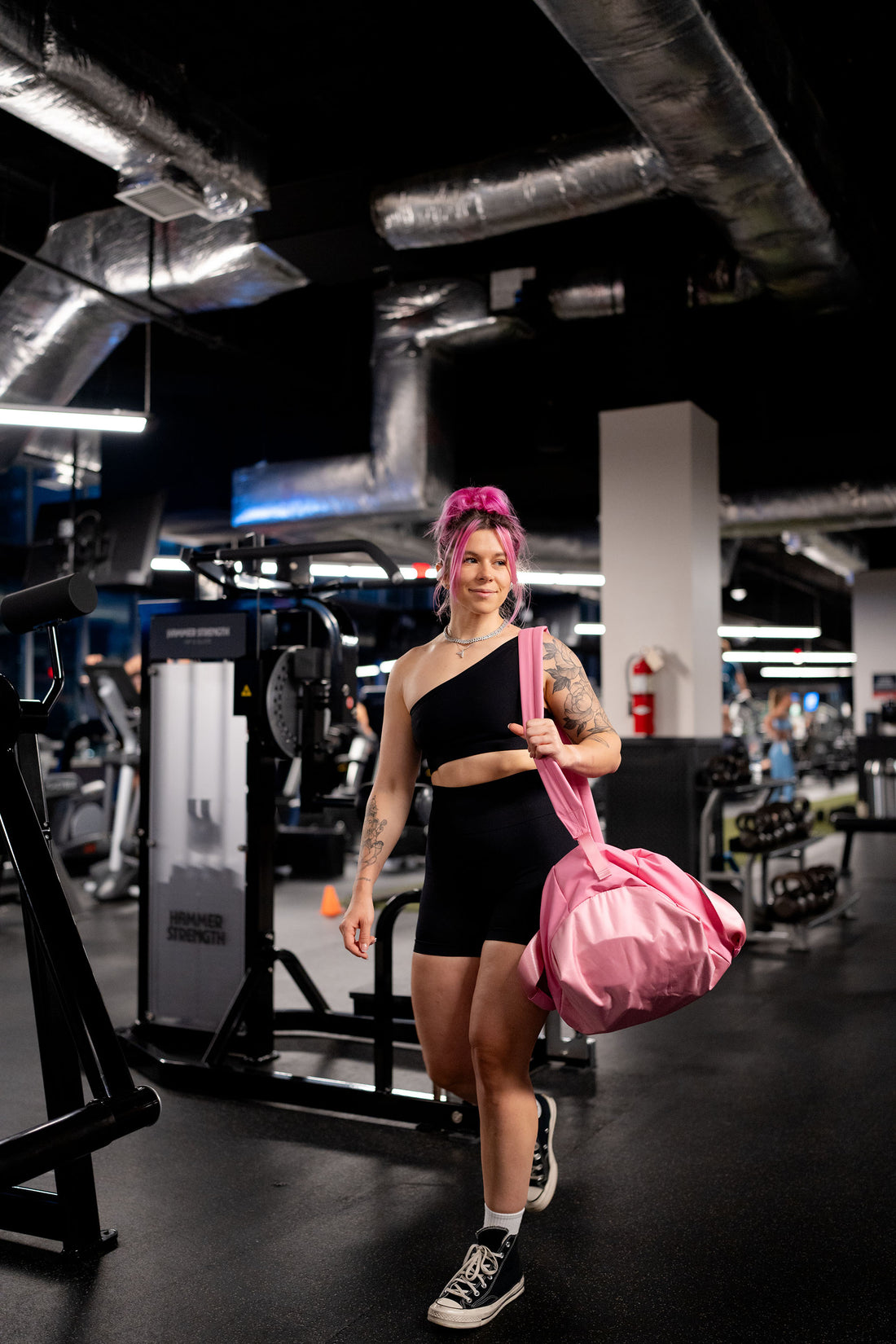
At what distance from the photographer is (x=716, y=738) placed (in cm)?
636

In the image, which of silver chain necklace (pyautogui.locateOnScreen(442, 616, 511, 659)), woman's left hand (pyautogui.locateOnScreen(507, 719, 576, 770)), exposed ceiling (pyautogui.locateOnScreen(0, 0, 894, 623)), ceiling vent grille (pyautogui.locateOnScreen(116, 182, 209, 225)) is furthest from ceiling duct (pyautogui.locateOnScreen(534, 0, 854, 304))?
woman's left hand (pyautogui.locateOnScreen(507, 719, 576, 770))

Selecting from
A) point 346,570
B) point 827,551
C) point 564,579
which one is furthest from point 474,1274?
point 827,551

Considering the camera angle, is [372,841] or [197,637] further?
[197,637]

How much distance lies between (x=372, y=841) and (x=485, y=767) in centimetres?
30

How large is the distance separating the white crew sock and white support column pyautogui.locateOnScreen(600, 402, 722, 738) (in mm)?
4333

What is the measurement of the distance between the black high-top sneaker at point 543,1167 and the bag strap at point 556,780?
2.55 feet

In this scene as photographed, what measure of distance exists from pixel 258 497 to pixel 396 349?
→ 173 cm

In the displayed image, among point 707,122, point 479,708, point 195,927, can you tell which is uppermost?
point 707,122

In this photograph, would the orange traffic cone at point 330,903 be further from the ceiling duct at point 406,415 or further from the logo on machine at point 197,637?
the logo on machine at point 197,637

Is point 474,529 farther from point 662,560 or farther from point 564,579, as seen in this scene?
point 564,579

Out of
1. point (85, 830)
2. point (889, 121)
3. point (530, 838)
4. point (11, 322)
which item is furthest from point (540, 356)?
point (530, 838)

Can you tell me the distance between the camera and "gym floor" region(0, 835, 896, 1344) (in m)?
1.98

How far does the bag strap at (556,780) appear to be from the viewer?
1.90 m

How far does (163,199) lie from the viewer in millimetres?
5094
